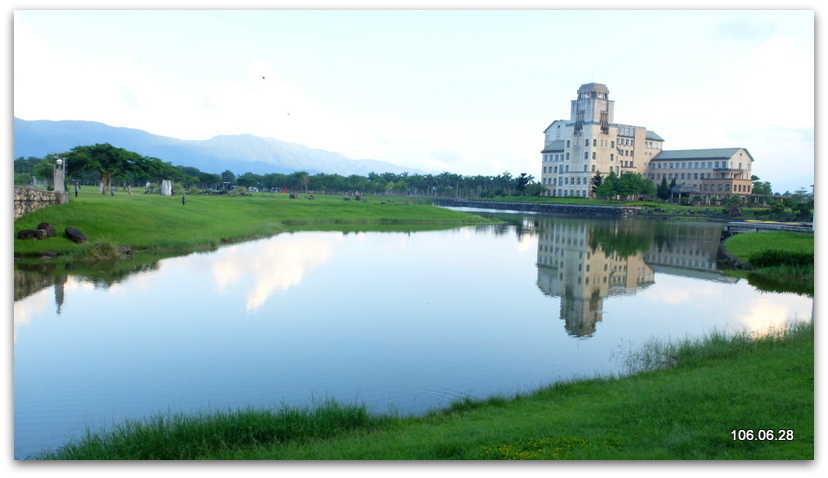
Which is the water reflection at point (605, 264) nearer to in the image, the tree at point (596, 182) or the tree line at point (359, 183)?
the tree line at point (359, 183)

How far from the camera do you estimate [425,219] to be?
65.3m

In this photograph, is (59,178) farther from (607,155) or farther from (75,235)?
(607,155)

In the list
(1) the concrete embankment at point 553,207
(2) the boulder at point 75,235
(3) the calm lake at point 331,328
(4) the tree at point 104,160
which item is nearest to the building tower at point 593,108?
A: (1) the concrete embankment at point 553,207

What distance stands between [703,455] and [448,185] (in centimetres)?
13760

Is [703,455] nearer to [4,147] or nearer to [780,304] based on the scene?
[4,147]

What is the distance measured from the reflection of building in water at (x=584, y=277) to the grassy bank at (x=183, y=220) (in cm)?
1818

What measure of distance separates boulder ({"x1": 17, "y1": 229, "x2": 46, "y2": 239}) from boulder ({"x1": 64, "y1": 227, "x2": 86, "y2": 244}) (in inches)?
39.3

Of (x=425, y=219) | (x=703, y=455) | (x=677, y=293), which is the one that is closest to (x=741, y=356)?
(x=703, y=455)

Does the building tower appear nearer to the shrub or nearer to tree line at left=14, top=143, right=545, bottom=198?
tree line at left=14, top=143, right=545, bottom=198

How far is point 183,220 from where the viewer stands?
37938 millimetres

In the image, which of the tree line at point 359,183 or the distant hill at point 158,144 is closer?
the distant hill at point 158,144

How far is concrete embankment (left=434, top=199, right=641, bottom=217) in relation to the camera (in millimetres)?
88875

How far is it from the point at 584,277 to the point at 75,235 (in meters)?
22.6

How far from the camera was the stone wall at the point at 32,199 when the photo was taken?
2527 cm
